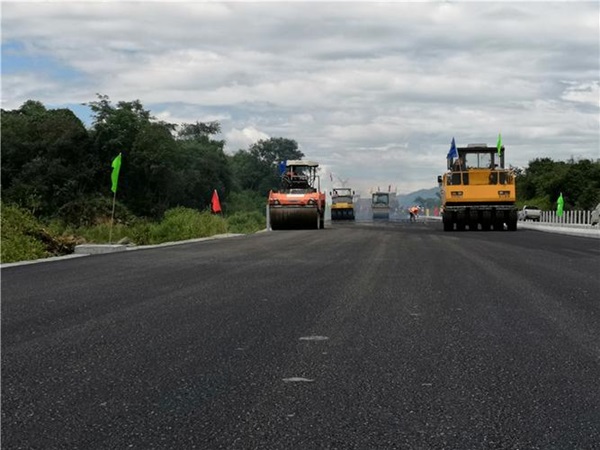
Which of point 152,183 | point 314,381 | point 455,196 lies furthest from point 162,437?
point 152,183

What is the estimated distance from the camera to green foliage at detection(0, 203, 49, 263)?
15.1 meters

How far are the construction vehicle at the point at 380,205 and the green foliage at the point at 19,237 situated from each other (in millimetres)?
59270

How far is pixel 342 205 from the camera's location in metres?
67.2

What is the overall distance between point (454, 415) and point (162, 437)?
1.61 meters

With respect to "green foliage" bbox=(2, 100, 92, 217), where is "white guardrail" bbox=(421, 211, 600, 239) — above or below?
below

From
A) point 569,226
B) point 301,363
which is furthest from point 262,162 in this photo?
Result: point 301,363

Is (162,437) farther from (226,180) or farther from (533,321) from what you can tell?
(226,180)

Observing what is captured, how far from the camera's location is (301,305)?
804 centimetres

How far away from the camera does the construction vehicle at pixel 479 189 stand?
101ft

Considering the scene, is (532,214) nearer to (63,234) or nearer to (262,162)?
(63,234)

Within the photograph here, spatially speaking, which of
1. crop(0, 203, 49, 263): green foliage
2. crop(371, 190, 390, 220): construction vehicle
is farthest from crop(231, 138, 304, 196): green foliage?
crop(0, 203, 49, 263): green foliage

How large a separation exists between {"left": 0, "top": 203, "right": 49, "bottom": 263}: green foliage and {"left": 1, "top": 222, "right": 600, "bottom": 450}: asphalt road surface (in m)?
4.94

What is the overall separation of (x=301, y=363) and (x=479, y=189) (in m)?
26.7

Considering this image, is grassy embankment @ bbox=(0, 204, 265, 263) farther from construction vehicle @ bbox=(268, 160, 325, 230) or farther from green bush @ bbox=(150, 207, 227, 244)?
construction vehicle @ bbox=(268, 160, 325, 230)
